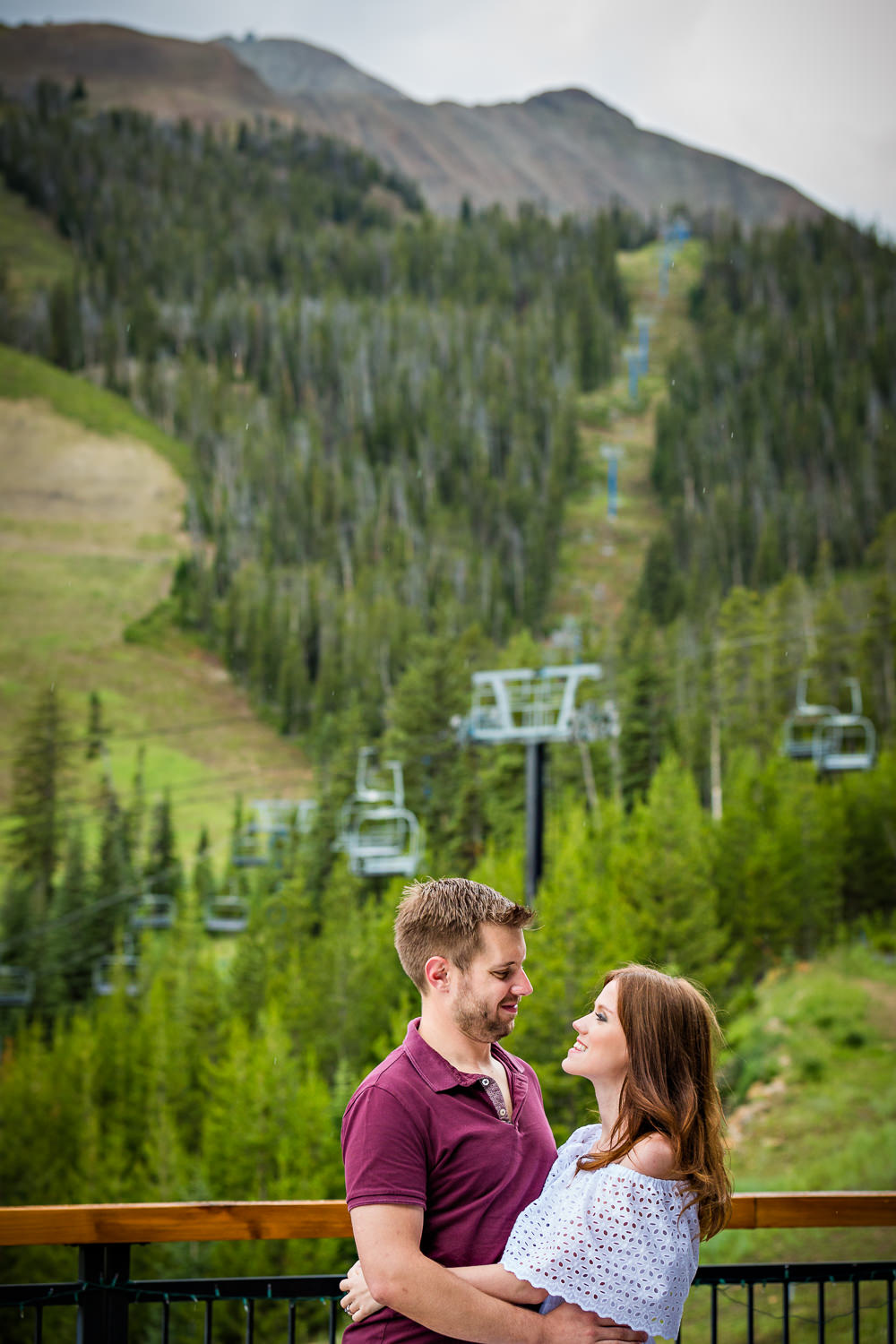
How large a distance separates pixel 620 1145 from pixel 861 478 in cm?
3115

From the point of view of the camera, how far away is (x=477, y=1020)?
135 cm

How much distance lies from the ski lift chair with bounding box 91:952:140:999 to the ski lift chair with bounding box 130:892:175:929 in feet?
2.16

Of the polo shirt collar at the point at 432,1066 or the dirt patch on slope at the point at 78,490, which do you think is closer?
the polo shirt collar at the point at 432,1066

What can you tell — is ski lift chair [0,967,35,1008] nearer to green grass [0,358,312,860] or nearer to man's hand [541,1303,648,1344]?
green grass [0,358,312,860]

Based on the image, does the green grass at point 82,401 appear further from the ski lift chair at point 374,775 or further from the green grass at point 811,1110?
the green grass at point 811,1110

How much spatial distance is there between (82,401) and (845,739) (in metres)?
22.7

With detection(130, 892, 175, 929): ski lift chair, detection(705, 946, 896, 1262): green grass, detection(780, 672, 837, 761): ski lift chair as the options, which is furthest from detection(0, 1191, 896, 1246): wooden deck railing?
detection(130, 892, 175, 929): ski lift chair

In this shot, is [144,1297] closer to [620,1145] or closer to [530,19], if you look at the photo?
[620,1145]

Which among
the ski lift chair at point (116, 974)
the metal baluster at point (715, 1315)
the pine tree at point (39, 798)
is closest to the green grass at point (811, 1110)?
the metal baluster at point (715, 1315)

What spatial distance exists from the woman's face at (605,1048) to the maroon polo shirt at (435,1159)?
0.42 feet

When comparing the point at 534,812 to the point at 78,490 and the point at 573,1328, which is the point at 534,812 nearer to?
the point at 573,1328

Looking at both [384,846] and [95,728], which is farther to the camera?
[95,728]

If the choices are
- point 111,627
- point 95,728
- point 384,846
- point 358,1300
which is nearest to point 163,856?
point 95,728

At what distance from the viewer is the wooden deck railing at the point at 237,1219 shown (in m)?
1.67
